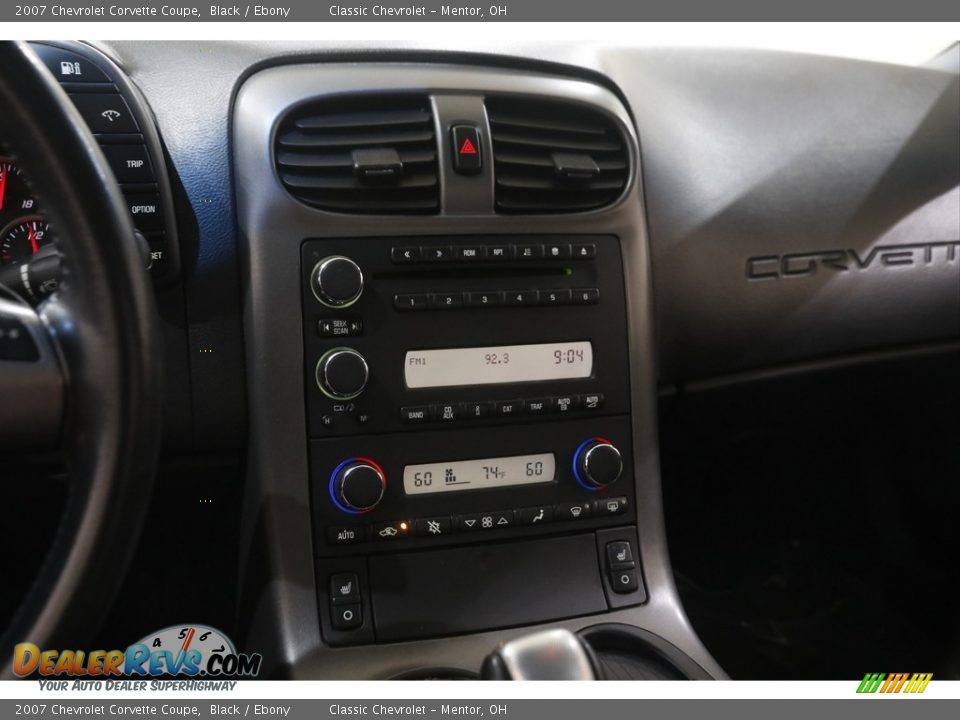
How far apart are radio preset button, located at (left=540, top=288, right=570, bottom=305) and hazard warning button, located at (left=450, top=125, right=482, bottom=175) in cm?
17

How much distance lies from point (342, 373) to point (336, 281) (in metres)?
0.11

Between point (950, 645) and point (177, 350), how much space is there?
1355mm

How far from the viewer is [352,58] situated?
1084 mm

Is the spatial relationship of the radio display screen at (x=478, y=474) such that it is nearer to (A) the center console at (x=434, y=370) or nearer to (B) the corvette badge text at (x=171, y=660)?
(A) the center console at (x=434, y=370)

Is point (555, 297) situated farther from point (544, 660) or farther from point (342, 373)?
point (544, 660)

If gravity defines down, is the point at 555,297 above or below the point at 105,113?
below

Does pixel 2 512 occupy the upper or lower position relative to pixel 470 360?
lower

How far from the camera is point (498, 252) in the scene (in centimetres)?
107

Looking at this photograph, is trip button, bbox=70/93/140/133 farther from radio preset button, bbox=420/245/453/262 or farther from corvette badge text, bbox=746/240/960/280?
corvette badge text, bbox=746/240/960/280

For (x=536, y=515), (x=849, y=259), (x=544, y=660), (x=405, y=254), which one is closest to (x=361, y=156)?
(x=405, y=254)

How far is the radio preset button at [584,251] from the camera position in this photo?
1.12m

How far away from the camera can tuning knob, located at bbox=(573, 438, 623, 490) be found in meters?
1.10

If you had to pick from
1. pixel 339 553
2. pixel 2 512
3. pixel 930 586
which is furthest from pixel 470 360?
pixel 930 586

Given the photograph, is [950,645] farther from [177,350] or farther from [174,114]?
[174,114]
